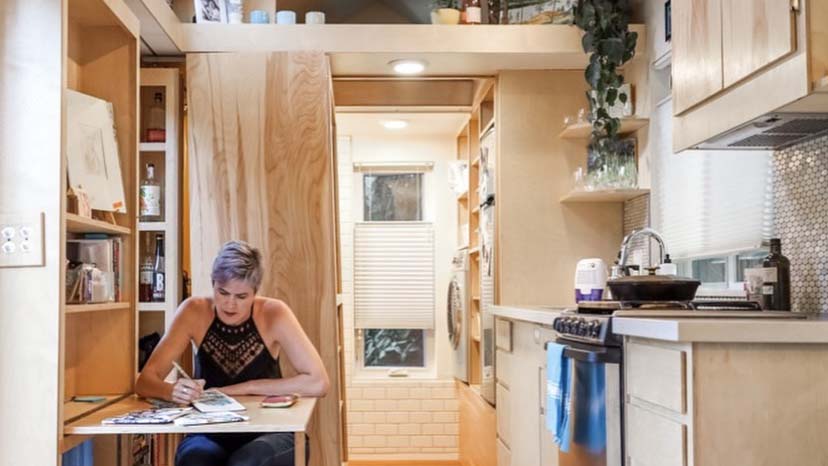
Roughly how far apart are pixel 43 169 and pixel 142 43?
1732 mm

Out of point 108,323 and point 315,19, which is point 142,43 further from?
point 108,323

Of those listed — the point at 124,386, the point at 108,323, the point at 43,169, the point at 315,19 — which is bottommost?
the point at 124,386

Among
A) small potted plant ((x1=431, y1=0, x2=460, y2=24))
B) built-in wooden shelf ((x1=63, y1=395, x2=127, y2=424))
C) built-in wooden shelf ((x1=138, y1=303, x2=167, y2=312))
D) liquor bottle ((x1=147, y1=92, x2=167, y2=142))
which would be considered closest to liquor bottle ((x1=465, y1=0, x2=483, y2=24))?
small potted plant ((x1=431, y1=0, x2=460, y2=24))

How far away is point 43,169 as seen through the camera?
2.35 m

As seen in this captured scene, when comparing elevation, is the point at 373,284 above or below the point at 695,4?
below

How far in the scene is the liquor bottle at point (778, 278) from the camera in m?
2.73

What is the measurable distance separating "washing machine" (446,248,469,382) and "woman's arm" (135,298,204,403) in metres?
2.65

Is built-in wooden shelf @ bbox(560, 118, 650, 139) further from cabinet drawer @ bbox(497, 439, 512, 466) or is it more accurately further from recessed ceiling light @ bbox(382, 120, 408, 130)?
recessed ceiling light @ bbox(382, 120, 408, 130)

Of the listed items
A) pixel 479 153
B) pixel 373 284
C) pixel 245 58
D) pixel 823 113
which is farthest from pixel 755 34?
pixel 373 284

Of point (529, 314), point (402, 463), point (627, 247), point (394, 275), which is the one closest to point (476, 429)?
point (402, 463)

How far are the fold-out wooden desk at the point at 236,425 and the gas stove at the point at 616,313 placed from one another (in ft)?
2.98

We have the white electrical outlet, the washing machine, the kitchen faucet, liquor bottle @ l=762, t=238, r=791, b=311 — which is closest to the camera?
the white electrical outlet

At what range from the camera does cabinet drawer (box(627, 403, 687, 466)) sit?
211 cm

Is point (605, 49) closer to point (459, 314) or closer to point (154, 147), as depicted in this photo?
point (154, 147)
